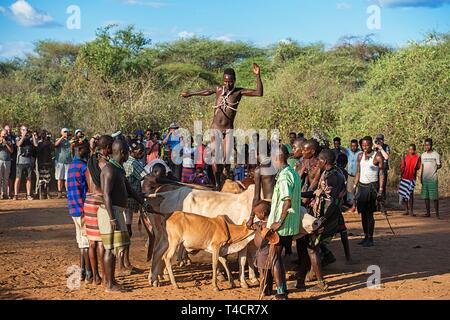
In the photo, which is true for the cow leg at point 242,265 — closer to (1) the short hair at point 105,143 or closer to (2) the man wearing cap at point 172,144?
(1) the short hair at point 105,143

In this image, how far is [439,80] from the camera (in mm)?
18828

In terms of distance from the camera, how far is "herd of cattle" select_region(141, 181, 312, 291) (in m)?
7.77

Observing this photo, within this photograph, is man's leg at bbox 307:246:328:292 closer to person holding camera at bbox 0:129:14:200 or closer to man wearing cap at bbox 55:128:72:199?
man wearing cap at bbox 55:128:72:199

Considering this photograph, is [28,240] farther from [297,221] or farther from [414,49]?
[414,49]

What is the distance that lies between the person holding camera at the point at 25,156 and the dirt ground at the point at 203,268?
306 cm

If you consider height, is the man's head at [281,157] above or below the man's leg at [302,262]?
above

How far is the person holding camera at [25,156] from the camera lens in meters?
16.4

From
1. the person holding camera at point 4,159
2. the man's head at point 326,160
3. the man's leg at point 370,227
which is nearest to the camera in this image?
the man's head at point 326,160

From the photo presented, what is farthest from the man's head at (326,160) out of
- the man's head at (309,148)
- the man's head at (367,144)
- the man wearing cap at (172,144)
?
the man wearing cap at (172,144)

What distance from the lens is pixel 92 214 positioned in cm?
744

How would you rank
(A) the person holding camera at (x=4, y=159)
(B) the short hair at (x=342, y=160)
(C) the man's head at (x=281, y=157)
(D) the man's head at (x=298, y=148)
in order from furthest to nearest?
(A) the person holding camera at (x=4, y=159), (B) the short hair at (x=342, y=160), (D) the man's head at (x=298, y=148), (C) the man's head at (x=281, y=157)

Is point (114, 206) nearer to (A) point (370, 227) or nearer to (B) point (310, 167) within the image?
(B) point (310, 167)

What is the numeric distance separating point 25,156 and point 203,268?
8.98 meters
